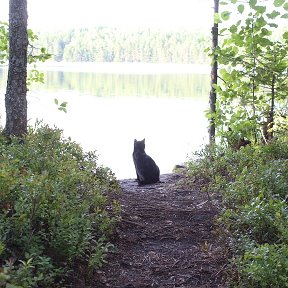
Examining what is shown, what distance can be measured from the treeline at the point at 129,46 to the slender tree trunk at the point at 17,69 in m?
45.6

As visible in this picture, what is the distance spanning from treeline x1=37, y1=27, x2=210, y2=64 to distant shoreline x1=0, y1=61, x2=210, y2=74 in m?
1.12

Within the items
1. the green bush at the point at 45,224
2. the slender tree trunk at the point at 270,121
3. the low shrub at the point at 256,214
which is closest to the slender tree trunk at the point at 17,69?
the green bush at the point at 45,224

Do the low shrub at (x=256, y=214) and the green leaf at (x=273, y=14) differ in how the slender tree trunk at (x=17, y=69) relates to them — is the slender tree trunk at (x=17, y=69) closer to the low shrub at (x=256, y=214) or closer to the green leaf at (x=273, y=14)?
the low shrub at (x=256, y=214)

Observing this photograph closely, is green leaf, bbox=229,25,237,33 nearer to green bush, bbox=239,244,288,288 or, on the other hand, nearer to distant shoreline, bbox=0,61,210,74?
green bush, bbox=239,244,288,288

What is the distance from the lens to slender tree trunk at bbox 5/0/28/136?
7.07 m

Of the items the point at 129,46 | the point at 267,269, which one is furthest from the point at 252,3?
the point at 129,46

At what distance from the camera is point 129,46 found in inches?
2429

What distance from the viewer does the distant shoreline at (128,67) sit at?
59.4 m

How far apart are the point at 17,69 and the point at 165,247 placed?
4039 millimetres

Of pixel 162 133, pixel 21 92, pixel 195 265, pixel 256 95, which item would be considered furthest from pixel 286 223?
pixel 162 133

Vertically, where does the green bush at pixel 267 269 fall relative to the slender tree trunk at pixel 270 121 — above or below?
below

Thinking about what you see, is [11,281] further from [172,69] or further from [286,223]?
[172,69]

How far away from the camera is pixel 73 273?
3.97 meters

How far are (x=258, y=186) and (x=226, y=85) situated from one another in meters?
3.99
